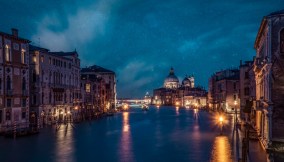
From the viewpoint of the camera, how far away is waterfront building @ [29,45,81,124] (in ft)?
164

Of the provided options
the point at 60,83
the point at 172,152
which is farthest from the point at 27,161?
the point at 60,83

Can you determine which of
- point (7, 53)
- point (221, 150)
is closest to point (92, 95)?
point (7, 53)

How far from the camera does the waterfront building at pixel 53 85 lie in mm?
49969

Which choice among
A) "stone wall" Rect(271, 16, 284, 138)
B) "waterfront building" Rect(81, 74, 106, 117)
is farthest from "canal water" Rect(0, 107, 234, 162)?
"waterfront building" Rect(81, 74, 106, 117)

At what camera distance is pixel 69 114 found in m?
60.7

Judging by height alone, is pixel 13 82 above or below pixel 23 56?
below

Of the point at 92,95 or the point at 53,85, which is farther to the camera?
the point at 92,95

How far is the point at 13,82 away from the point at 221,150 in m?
26.5

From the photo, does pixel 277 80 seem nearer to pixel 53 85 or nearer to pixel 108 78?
pixel 53 85

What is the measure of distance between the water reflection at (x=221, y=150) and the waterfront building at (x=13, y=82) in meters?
23.4

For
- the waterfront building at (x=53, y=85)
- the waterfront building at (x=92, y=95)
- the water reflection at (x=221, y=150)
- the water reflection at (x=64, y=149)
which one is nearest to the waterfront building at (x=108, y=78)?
the waterfront building at (x=92, y=95)

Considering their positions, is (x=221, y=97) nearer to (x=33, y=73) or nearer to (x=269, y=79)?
(x=33, y=73)

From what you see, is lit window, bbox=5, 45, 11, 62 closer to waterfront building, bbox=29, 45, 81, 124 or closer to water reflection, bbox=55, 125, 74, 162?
waterfront building, bbox=29, 45, 81, 124

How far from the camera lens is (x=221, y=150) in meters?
27.8
